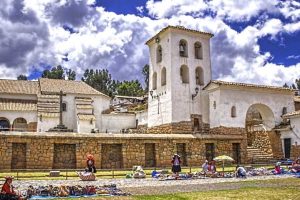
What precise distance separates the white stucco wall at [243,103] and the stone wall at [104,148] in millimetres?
3817

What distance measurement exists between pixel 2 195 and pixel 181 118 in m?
22.8

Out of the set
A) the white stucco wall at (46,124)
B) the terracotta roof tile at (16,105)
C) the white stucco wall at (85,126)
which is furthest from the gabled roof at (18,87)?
the white stucco wall at (85,126)

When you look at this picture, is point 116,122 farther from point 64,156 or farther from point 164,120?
point 64,156

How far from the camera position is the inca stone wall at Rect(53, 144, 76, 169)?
22.1m

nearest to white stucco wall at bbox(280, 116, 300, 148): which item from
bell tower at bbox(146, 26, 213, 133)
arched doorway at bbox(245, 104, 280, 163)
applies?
arched doorway at bbox(245, 104, 280, 163)

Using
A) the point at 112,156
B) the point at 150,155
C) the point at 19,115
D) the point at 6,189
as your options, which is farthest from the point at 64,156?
the point at 19,115

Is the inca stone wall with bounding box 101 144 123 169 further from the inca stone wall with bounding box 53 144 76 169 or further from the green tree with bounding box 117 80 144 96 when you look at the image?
the green tree with bounding box 117 80 144 96

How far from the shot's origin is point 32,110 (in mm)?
39094

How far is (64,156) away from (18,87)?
960 inches

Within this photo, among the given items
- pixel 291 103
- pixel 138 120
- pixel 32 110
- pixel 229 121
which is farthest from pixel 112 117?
pixel 291 103

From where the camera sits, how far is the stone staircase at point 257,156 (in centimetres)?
2825

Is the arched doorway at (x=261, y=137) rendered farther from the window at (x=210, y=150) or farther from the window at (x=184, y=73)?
the window at (x=184, y=73)

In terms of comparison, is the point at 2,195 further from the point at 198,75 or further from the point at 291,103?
the point at 291,103

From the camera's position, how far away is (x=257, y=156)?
1147 inches
